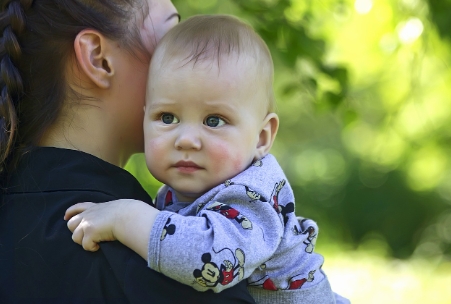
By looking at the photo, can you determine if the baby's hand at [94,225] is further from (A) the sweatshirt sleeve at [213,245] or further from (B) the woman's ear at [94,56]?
(B) the woman's ear at [94,56]

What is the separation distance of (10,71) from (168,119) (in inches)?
19.0

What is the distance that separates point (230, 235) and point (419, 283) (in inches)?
244

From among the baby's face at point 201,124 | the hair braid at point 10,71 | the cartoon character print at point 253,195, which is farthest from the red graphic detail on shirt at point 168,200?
the hair braid at point 10,71

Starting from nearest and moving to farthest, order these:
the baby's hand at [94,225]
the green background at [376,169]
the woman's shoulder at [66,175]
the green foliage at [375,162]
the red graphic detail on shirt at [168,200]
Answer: the baby's hand at [94,225] < the woman's shoulder at [66,175] < the red graphic detail on shirt at [168,200] < the green background at [376,169] < the green foliage at [375,162]

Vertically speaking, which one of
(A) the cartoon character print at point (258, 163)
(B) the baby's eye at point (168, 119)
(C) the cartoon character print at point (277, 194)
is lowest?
(B) the baby's eye at point (168, 119)

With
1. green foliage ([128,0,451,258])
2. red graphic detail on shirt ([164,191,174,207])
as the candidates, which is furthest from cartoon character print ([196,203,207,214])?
green foliage ([128,0,451,258])

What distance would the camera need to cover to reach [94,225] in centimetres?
168

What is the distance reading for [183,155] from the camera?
1.87 m

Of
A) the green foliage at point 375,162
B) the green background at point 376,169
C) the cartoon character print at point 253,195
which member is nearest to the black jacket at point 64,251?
the cartoon character print at point 253,195

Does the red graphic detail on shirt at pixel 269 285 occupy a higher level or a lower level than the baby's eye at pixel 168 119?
lower

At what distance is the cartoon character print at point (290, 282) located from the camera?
1.87 m

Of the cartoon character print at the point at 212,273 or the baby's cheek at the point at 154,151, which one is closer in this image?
the cartoon character print at the point at 212,273

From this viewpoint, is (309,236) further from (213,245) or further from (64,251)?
(64,251)

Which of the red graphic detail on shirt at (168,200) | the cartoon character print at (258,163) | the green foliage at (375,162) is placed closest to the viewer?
the cartoon character print at (258,163)
